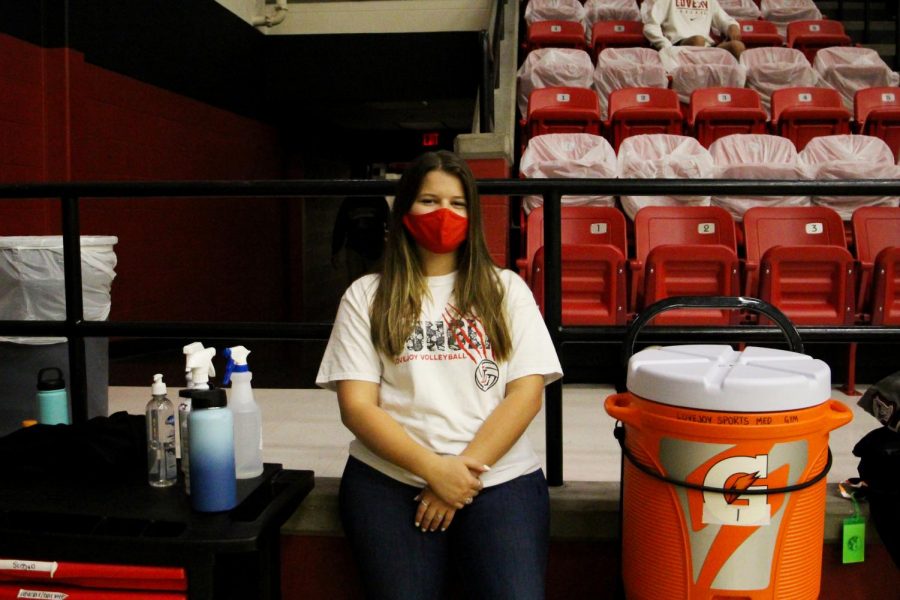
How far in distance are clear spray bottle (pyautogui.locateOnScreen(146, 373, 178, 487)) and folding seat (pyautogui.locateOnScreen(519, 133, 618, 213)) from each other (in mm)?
2982

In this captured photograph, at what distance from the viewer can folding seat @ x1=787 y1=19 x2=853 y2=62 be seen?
6461 millimetres

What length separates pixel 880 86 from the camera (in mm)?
5742

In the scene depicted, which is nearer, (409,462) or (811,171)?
(409,462)

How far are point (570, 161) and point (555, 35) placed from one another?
2.46 m

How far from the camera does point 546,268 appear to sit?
1604 mm

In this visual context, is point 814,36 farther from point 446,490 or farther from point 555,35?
point 446,490

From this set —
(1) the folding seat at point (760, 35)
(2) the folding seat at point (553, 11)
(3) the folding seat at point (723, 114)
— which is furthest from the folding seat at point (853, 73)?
(2) the folding seat at point (553, 11)

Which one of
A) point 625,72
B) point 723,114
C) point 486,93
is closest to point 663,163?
point 723,114

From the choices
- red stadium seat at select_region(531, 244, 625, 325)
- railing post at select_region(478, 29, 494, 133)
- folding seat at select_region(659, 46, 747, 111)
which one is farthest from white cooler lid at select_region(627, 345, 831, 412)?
folding seat at select_region(659, 46, 747, 111)

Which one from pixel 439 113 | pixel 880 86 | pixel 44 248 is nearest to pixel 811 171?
pixel 880 86

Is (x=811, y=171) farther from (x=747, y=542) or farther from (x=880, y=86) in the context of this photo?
(x=747, y=542)

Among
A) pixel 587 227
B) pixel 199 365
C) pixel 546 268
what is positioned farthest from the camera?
pixel 587 227

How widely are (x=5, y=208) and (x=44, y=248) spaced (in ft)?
6.02

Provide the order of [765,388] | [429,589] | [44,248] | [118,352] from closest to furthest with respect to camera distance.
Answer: [765,388] → [429,589] → [44,248] → [118,352]
